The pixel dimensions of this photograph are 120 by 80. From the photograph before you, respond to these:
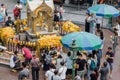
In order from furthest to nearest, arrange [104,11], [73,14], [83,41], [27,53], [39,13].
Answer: [73,14], [104,11], [39,13], [27,53], [83,41]

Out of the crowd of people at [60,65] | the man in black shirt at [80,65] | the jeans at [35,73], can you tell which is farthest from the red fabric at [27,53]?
the man in black shirt at [80,65]

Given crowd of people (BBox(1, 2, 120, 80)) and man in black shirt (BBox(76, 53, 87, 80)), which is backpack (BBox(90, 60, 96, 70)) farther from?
man in black shirt (BBox(76, 53, 87, 80))

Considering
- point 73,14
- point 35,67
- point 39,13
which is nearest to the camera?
point 35,67

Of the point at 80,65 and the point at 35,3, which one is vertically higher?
the point at 35,3

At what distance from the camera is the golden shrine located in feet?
65.0

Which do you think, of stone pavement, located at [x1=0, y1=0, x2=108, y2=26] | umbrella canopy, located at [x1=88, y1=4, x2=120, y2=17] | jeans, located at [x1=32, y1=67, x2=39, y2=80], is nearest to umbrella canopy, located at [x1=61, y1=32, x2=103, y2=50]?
jeans, located at [x1=32, y1=67, x2=39, y2=80]

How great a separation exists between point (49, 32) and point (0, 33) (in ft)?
9.43

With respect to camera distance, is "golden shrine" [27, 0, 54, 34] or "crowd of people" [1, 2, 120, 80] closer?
"crowd of people" [1, 2, 120, 80]

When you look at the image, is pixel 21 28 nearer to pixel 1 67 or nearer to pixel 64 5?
pixel 1 67

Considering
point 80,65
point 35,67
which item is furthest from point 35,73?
point 80,65

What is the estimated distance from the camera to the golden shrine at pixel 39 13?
1981 centimetres

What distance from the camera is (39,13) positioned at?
20281mm

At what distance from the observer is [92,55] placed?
659 inches

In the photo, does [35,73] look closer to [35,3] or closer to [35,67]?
[35,67]
